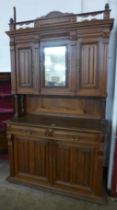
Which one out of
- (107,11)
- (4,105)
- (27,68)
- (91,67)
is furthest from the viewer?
(4,105)

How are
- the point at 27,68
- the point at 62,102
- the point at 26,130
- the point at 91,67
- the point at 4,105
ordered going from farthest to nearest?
the point at 4,105, the point at 62,102, the point at 27,68, the point at 26,130, the point at 91,67

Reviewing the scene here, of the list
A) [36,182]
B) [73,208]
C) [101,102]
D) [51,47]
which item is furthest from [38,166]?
[51,47]

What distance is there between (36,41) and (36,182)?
5.96 ft

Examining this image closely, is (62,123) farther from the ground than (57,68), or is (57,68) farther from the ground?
(57,68)

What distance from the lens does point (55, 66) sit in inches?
91.6

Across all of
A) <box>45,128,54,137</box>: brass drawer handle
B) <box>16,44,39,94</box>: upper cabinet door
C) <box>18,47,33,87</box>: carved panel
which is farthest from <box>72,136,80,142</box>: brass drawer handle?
<box>18,47,33,87</box>: carved panel

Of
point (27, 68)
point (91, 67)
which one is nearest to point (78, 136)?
point (91, 67)

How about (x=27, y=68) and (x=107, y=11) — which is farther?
(x=27, y=68)

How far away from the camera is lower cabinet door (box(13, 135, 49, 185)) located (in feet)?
7.36

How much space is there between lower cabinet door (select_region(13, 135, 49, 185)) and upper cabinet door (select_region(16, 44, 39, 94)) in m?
0.66

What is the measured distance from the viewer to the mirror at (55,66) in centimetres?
227

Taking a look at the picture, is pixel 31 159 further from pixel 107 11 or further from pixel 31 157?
pixel 107 11

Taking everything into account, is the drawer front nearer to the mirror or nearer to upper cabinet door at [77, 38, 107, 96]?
upper cabinet door at [77, 38, 107, 96]

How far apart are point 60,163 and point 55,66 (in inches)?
48.0
